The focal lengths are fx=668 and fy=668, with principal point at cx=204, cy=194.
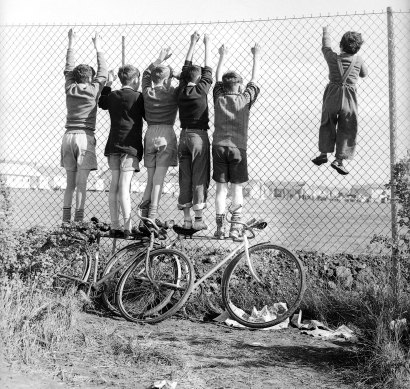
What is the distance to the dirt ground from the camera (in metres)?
4.54

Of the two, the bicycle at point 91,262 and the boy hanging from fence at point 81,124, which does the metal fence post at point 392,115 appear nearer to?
the bicycle at point 91,262

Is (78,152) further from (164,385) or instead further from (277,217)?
(277,217)

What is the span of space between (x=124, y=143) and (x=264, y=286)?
6.78ft

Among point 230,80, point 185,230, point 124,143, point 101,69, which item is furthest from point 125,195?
point 230,80

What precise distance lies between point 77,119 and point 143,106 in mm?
801

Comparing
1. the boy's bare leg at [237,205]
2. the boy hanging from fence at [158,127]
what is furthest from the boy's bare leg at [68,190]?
the boy's bare leg at [237,205]

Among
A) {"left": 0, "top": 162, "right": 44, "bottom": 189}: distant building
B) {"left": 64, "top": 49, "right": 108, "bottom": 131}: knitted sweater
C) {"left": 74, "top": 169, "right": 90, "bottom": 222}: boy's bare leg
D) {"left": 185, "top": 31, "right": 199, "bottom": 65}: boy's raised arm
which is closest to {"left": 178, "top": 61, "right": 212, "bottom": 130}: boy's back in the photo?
{"left": 185, "top": 31, "right": 199, "bottom": 65}: boy's raised arm

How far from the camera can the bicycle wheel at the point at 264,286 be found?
20.8 ft

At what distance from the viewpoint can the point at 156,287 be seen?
21.3 feet

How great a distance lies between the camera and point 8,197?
18.4 feet

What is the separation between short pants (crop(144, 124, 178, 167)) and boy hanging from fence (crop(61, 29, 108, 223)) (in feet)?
2.42

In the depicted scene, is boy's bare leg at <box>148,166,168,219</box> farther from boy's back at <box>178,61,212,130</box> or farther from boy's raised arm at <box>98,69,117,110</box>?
boy's raised arm at <box>98,69,117,110</box>

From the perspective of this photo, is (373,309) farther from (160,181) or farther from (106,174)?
(106,174)

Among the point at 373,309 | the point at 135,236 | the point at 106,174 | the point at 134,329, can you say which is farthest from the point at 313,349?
the point at 106,174
